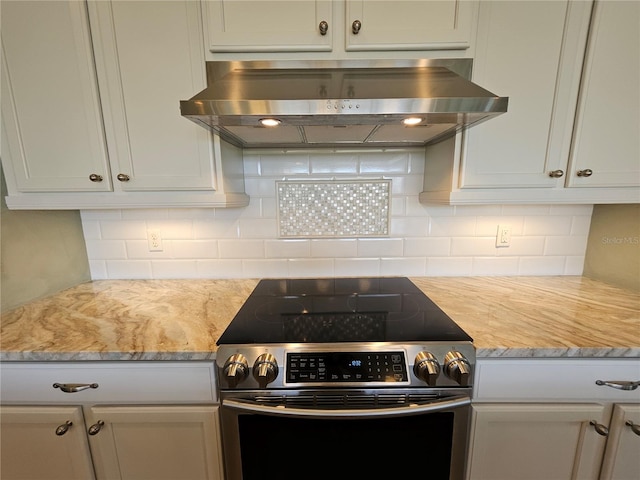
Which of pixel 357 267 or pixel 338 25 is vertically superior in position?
pixel 338 25

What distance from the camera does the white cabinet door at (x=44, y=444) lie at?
0.88 metres

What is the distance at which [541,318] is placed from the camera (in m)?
0.99

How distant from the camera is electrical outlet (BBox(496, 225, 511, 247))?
1.41m

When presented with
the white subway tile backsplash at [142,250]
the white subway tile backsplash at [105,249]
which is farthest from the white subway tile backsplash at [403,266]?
the white subway tile backsplash at [105,249]

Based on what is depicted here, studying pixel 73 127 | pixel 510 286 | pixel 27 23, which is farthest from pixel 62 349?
pixel 510 286

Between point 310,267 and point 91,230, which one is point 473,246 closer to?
point 310,267

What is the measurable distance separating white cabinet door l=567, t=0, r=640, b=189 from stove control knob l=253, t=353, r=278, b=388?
52.4 inches

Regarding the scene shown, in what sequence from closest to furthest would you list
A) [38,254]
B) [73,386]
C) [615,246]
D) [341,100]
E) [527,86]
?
[341,100] < [73,386] < [527,86] < [38,254] < [615,246]

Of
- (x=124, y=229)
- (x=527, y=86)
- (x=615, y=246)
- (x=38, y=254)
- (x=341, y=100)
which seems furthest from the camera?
(x=124, y=229)

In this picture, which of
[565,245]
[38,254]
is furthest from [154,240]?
Result: [565,245]

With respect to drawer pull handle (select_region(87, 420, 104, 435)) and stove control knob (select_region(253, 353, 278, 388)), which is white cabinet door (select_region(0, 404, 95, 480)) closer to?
drawer pull handle (select_region(87, 420, 104, 435))

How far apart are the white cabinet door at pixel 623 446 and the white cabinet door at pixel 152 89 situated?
162 centimetres

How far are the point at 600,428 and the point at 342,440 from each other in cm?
82

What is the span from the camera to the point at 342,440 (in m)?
0.86
